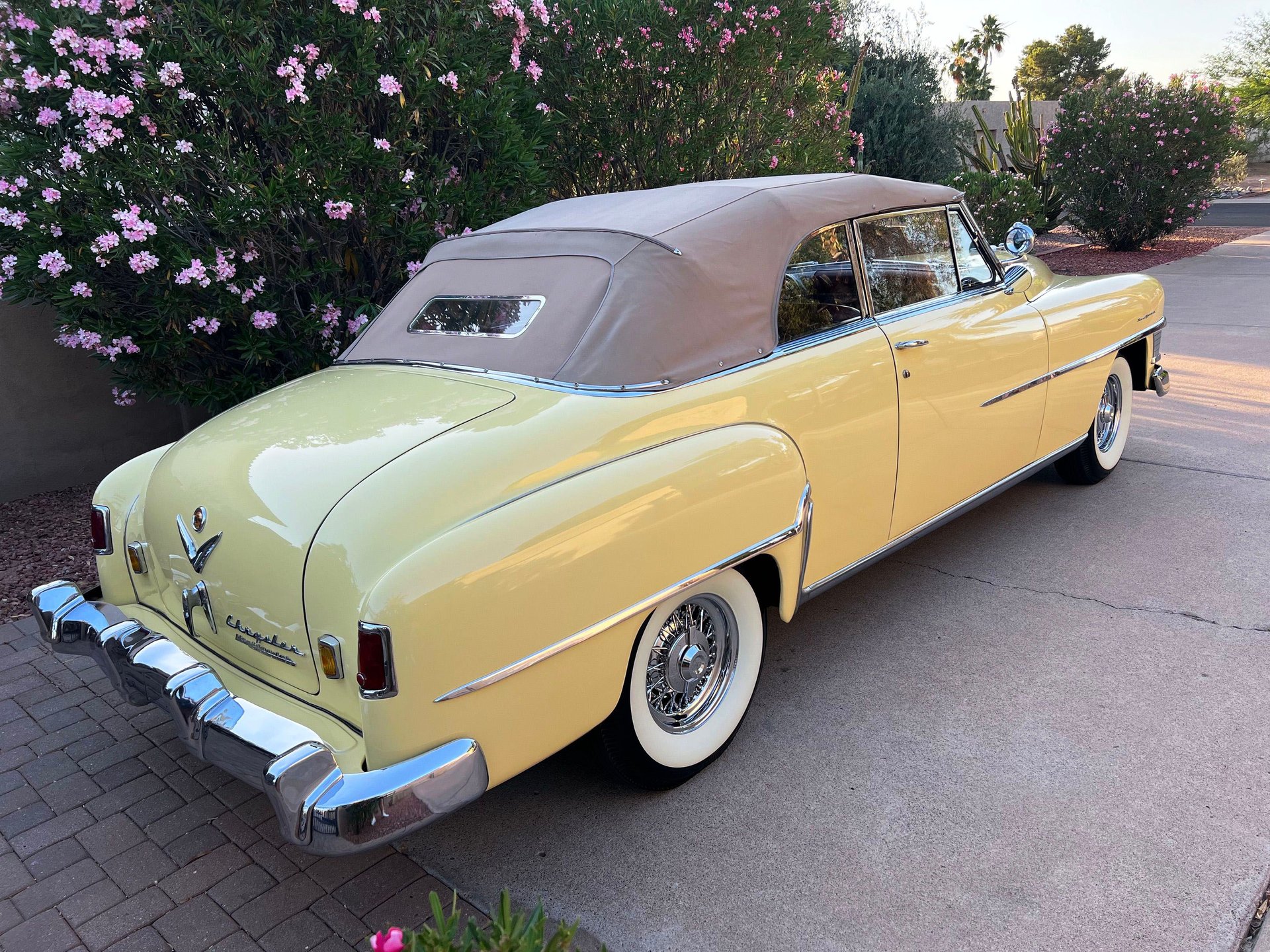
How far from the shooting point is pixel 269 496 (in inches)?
95.5

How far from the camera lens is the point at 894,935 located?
2273 mm

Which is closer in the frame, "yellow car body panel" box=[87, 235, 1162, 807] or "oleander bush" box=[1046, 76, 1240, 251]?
"yellow car body panel" box=[87, 235, 1162, 807]

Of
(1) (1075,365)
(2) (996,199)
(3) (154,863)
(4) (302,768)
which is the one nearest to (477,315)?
(4) (302,768)

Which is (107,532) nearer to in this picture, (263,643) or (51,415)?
(263,643)

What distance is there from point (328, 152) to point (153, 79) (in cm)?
81

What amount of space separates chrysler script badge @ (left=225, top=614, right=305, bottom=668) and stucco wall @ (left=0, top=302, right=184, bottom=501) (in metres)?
4.04

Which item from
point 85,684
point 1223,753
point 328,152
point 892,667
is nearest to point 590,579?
point 892,667

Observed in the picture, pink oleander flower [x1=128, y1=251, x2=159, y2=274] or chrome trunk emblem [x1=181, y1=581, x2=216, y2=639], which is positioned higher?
pink oleander flower [x1=128, y1=251, x2=159, y2=274]

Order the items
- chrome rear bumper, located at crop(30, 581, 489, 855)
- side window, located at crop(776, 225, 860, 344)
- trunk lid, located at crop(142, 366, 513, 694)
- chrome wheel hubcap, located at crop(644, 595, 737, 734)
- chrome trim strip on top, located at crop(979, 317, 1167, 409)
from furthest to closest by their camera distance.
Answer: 1. chrome trim strip on top, located at crop(979, 317, 1167, 409)
2. side window, located at crop(776, 225, 860, 344)
3. chrome wheel hubcap, located at crop(644, 595, 737, 734)
4. trunk lid, located at crop(142, 366, 513, 694)
5. chrome rear bumper, located at crop(30, 581, 489, 855)

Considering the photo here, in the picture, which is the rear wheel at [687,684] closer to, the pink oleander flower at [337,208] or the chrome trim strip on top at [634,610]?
the chrome trim strip on top at [634,610]

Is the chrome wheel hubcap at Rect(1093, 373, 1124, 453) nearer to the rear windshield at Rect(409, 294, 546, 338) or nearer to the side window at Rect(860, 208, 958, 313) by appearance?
the side window at Rect(860, 208, 958, 313)

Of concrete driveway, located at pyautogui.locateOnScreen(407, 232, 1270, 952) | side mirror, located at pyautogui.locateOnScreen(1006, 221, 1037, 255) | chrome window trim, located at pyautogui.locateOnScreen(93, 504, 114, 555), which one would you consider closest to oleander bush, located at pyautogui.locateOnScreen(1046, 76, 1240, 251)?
side mirror, located at pyautogui.locateOnScreen(1006, 221, 1037, 255)

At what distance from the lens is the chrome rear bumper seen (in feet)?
6.58

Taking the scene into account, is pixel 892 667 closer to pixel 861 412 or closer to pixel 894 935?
pixel 861 412
